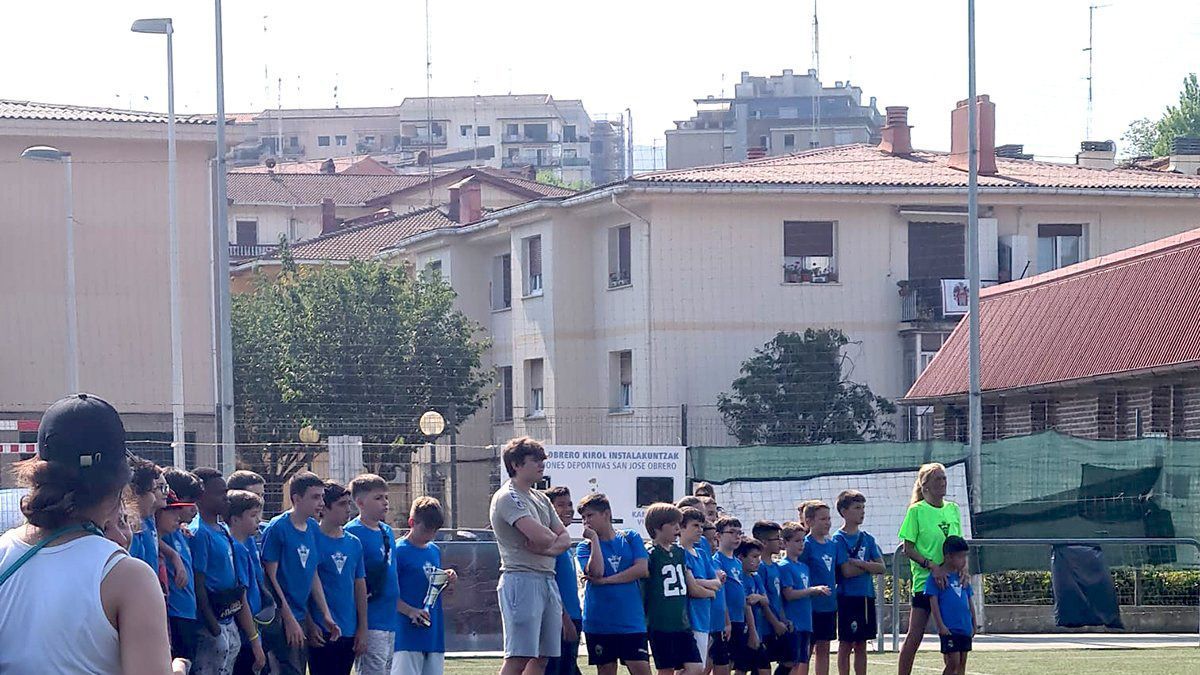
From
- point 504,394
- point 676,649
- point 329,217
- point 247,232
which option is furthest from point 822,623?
point 247,232

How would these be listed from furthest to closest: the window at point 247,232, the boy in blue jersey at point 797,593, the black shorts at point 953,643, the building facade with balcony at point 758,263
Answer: the window at point 247,232, the building facade with balcony at point 758,263, the boy in blue jersey at point 797,593, the black shorts at point 953,643

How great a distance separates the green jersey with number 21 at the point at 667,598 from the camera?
11.6 m

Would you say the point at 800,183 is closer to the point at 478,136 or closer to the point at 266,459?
the point at 266,459

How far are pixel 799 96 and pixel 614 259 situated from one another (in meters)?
65.1

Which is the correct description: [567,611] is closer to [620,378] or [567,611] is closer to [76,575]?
[76,575]

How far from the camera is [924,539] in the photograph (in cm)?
1309

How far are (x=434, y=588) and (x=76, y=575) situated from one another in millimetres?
7556

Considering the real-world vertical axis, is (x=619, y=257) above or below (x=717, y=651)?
above

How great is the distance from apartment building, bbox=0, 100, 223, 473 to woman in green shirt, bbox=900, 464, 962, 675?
24.5m

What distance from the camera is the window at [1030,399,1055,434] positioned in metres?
30.6

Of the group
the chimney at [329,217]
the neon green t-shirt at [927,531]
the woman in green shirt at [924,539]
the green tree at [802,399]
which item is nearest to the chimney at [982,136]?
the green tree at [802,399]

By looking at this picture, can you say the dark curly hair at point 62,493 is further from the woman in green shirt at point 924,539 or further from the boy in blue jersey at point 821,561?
the boy in blue jersey at point 821,561

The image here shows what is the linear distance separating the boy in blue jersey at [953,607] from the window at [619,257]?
1082 inches

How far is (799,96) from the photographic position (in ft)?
342
